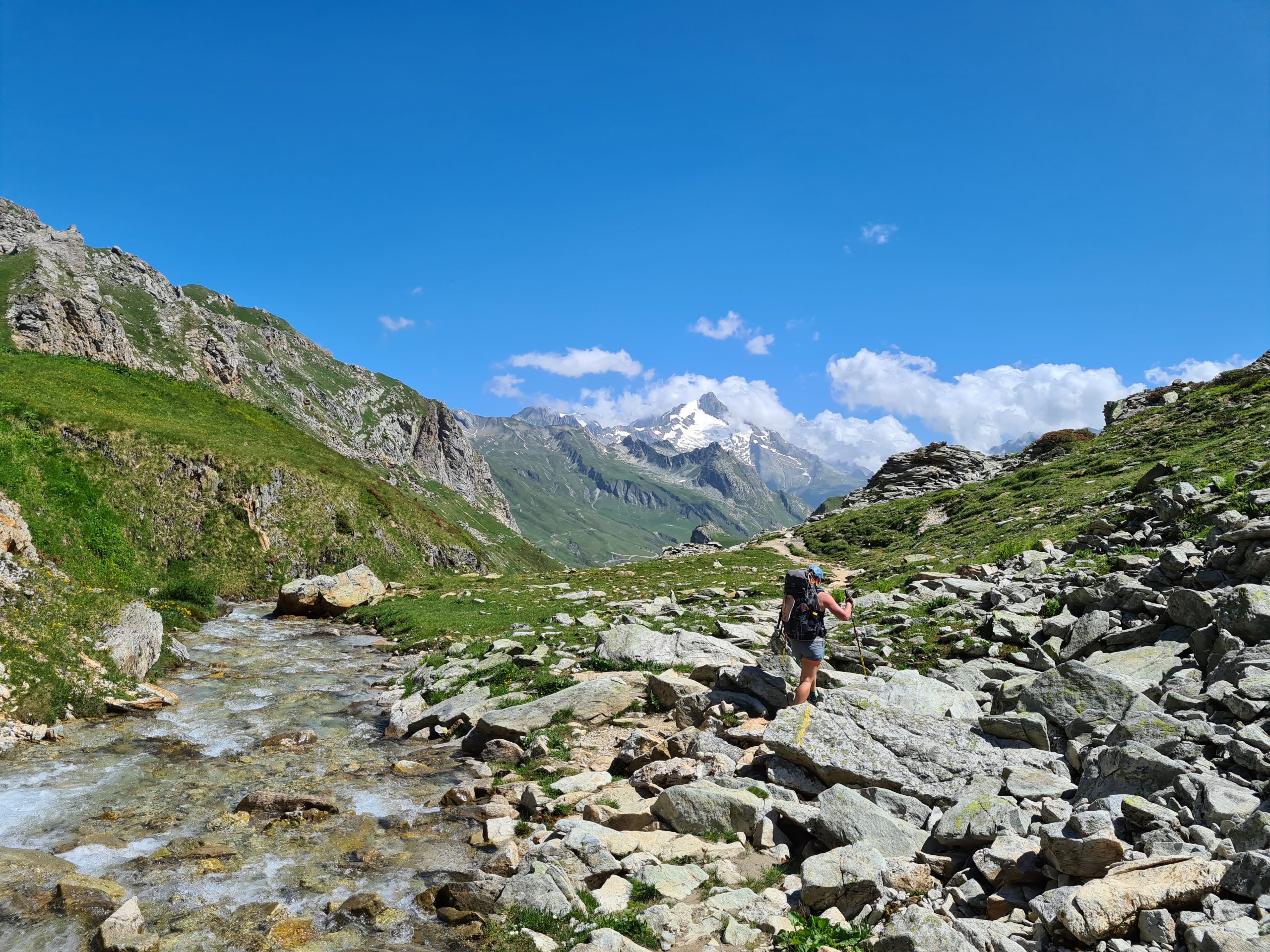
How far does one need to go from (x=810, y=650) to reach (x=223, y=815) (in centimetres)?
1349

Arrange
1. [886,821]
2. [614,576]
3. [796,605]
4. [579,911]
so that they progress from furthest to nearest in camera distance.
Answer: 1. [614,576]
2. [796,605]
3. [886,821]
4. [579,911]

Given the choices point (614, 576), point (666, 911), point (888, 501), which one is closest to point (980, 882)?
point (666, 911)

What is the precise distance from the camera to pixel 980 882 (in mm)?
8312

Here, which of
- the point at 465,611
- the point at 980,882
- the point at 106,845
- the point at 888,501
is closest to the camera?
the point at 980,882

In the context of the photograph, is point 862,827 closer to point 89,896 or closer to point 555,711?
point 555,711

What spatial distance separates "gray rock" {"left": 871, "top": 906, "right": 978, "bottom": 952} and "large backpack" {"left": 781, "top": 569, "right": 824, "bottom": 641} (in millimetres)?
8866

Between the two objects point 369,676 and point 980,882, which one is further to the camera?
point 369,676

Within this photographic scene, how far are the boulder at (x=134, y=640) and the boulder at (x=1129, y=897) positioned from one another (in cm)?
2421

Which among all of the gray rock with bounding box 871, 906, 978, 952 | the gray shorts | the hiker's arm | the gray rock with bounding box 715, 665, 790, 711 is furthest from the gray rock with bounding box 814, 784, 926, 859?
the hiker's arm

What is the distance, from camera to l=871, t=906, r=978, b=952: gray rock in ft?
22.2

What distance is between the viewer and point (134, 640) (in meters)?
20.7

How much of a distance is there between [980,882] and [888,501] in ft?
337

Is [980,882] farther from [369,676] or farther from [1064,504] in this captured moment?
[1064,504]

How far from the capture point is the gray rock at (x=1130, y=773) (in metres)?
8.70
